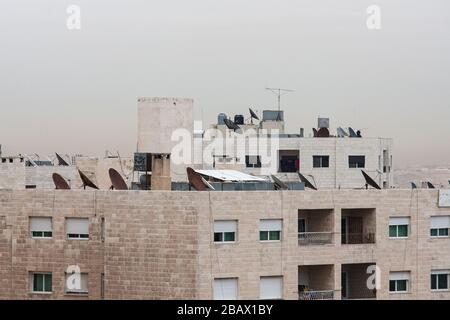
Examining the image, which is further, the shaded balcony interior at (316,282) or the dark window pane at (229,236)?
the shaded balcony interior at (316,282)

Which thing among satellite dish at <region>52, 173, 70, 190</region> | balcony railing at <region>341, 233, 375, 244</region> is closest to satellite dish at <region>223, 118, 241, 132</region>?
satellite dish at <region>52, 173, 70, 190</region>

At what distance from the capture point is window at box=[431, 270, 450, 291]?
32812 mm

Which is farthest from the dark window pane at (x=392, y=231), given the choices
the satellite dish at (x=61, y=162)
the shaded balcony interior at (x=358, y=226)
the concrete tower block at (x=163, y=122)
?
the satellite dish at (x=61, y=162)

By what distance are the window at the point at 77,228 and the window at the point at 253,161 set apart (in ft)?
74.7

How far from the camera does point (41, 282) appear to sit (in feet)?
104

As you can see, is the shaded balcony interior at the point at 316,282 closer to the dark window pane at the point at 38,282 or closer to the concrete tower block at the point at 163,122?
the concrete tower block at the point at 163,122

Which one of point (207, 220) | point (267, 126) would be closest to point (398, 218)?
point (207, 220)

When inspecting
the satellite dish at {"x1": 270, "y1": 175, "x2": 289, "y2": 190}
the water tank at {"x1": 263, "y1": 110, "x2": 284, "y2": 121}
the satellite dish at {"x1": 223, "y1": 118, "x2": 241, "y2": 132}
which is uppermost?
the water tank at {"x1": 263, "y1": 110, "x2": 284, "y2": 121}

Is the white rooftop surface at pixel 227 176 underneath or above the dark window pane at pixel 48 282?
above

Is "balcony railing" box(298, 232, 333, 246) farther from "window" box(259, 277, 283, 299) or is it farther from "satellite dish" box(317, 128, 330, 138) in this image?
"satellite dish" box(317, 128, 330, 138)

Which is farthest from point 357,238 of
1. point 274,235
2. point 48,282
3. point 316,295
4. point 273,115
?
point 273,115

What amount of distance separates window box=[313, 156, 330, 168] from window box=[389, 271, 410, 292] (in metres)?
21.9

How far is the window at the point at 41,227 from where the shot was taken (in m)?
31.5

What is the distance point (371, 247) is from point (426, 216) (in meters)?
2.06
